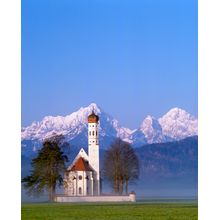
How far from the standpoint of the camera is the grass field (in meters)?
23.9

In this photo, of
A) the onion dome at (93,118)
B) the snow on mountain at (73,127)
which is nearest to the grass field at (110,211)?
the snow on mountain at (73,127)

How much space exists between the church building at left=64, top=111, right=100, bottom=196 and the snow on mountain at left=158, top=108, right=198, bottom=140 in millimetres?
2264

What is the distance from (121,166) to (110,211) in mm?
4411

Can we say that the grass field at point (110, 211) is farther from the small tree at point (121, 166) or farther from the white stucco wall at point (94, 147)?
the white stucco wall at point (94, 147)

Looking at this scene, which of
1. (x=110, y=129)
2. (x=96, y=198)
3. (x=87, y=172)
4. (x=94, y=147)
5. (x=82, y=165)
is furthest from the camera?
(x=82, y=165)

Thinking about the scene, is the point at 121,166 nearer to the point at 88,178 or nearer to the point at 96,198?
the point at 88,178

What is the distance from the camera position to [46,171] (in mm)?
31219

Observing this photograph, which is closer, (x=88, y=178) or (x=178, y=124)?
(x=178, y=124)

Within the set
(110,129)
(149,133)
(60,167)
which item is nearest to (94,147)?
(110,129)

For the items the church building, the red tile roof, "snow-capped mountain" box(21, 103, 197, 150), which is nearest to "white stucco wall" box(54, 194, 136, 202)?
the church building
